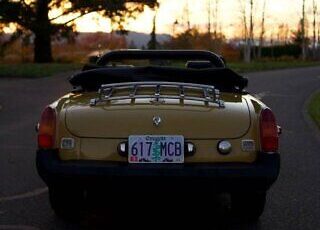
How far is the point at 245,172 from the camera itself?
4645 mm

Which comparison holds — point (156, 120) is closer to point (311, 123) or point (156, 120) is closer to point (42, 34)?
point (311, 123)

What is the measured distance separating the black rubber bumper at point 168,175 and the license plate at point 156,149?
45mm

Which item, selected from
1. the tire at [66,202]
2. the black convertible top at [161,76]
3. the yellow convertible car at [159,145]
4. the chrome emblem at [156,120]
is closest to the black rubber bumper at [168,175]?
the yellow convertible car at [159,145]

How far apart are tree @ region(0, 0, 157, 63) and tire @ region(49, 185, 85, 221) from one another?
95.1ft

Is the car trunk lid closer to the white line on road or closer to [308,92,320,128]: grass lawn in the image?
the white line on road

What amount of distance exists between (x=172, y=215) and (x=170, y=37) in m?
75.5

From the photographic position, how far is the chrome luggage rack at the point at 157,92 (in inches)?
200

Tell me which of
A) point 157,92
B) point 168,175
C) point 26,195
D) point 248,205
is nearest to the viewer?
point 168,175

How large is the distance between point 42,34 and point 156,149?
106 ft

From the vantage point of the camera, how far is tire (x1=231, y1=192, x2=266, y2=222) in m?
5.29

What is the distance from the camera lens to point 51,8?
36.9 m

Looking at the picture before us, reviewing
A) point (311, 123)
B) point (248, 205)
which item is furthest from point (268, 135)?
point (311, 123)

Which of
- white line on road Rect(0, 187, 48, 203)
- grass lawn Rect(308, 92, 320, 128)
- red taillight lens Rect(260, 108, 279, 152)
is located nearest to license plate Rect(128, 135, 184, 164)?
red taillight lens Rect(260, 108, 279, 152)

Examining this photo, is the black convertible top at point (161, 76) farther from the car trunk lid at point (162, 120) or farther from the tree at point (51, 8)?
the tree at point (51, 8)
